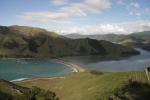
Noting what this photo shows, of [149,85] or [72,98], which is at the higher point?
[149,85]

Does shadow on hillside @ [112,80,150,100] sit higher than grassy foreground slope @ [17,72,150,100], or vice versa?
shadow on hillside @ [112,80,150,100]

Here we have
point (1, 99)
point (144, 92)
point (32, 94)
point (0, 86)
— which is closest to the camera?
point (144, 92)

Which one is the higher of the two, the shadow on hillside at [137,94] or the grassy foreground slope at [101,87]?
the shadow on hillside at [137,94]

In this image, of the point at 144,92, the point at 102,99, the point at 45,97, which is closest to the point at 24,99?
the point at 45,97

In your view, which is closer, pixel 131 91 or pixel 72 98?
pixel 131 91

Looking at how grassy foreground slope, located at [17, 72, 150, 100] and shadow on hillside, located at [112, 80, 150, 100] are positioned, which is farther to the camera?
grassy foreground slope, located at [17, 72, 150, 100]

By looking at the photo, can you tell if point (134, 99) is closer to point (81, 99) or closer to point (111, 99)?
point (111, 99)

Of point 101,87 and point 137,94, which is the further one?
point 101,87

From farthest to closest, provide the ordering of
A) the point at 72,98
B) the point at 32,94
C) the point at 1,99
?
the point at 72,98 < the point at 1,99 < the point at 32,94

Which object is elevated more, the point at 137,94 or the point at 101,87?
the point at 137,94

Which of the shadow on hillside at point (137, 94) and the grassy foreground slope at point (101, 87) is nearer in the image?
the shadow on hillside at point (137, 94)
